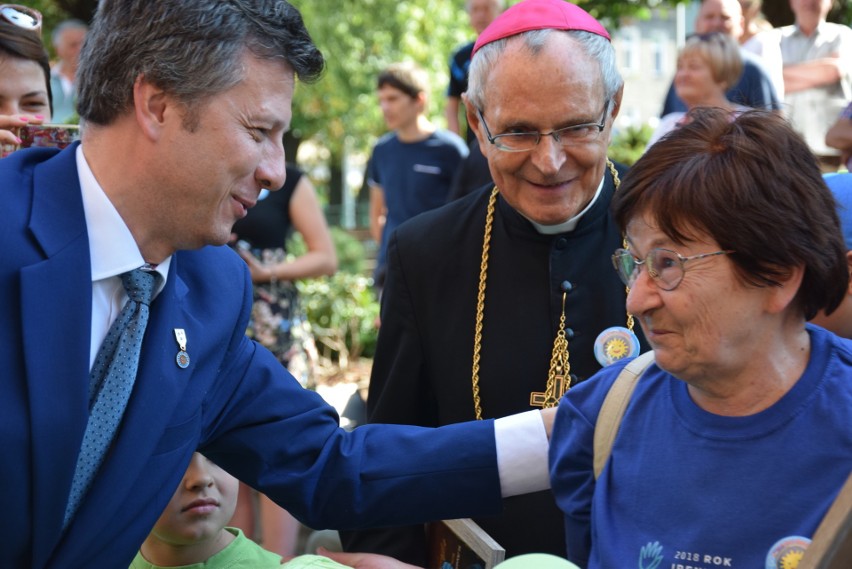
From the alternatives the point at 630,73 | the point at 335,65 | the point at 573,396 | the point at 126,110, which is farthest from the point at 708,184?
the point at 630,73

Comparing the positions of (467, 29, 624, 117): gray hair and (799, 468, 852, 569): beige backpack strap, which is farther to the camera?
(467, 29, 624, 117): gray hair

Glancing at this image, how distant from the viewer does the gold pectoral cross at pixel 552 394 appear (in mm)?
2908

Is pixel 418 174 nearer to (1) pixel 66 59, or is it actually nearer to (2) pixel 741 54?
(2) pixel 741 54

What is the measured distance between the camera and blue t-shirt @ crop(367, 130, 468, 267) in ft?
25.8

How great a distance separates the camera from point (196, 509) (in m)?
3.45

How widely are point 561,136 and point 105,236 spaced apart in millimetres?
1123

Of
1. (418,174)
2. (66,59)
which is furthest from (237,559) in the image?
(66,59)

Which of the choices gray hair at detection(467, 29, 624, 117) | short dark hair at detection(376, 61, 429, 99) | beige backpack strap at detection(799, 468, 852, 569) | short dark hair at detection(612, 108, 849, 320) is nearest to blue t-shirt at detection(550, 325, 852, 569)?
short dark hair at detection(612, 108, 849, 320)

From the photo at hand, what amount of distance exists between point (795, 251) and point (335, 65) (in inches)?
782

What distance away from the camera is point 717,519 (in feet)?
6.85

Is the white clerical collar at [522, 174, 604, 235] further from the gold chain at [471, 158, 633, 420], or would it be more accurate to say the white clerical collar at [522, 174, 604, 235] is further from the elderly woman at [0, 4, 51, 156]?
the elderly woman at [0, 4, 51, 156]

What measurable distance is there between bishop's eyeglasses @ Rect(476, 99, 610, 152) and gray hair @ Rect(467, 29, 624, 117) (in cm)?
10

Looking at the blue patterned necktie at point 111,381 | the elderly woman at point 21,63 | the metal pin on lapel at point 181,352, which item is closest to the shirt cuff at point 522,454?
the metal pin on lapel at point 181,352

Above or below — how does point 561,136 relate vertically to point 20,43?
below
